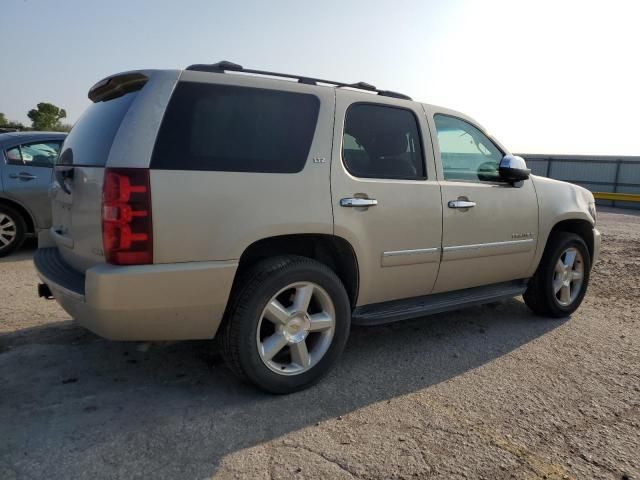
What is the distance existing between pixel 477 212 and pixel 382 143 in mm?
969

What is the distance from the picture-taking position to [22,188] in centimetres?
669

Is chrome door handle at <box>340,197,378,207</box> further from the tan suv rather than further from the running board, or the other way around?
the running board

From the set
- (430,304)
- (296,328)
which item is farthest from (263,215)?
(430,304)

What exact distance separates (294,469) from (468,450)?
0.89 meters

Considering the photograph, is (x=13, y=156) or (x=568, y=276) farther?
(x=13, y=156)

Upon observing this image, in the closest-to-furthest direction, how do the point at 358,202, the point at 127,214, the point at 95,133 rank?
the point at 127,214 < the point at 95,133 < the point at 358,202

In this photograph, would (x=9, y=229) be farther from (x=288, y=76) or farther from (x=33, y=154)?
(x=288, y=76)

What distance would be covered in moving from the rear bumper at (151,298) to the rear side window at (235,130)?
0.56m

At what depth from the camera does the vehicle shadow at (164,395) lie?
2.46 metres

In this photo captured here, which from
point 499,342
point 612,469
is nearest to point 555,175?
point 499,342

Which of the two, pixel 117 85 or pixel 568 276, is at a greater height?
pixel 117 85

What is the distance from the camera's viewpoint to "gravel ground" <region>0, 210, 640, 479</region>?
245cm

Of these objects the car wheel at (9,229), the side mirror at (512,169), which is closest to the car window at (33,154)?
the car wheel at (9,229)

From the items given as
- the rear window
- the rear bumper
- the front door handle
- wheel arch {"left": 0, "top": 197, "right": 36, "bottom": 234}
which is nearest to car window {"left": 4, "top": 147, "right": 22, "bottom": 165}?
the front door handle
